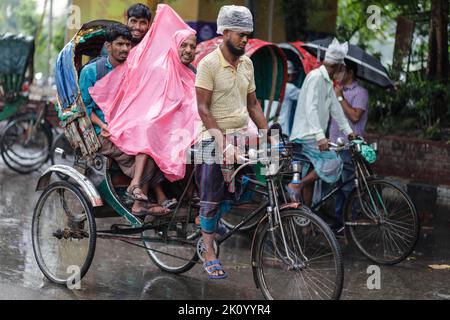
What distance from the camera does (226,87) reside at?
5.42 meters

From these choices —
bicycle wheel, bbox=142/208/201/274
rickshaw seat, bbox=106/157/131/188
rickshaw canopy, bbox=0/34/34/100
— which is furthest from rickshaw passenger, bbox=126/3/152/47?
rickshaw canopy, bbox=0/34/34/100

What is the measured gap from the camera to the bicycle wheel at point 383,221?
6883 mm

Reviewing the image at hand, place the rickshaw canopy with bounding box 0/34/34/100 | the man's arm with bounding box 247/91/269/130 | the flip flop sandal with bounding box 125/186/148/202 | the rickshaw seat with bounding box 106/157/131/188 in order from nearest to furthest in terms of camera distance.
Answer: the flip flop sandal with bounding box 125/186/148/202 → the man's arm with bounding box 247/91/269/130 → the rickshaw seat with bounding box 106/157/131/188 → the rickshaw canopy with bounding box 0/34/34/100

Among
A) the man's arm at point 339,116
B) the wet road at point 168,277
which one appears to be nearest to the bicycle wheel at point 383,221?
the wet road at point 168,277

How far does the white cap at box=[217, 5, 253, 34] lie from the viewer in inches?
207

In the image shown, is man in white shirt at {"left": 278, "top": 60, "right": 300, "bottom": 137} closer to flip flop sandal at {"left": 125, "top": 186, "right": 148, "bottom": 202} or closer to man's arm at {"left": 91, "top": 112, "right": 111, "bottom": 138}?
man's arm at {"left": 91, "top": 112, "right": 111, "bottom": 138}

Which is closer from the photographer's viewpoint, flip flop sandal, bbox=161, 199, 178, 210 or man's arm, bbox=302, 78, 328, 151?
flip flop sandal, bbox=161, 199, 178, 210

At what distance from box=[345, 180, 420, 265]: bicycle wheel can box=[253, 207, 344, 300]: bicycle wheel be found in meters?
1.78

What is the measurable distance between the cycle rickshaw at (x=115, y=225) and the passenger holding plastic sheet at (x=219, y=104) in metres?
0.20

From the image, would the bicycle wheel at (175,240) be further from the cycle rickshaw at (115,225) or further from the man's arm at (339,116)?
the man's arm at (339,116)

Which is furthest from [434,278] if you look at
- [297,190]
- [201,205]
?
[201,205]

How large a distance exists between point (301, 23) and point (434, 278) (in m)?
6.25

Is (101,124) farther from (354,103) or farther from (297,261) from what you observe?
(354,103)
